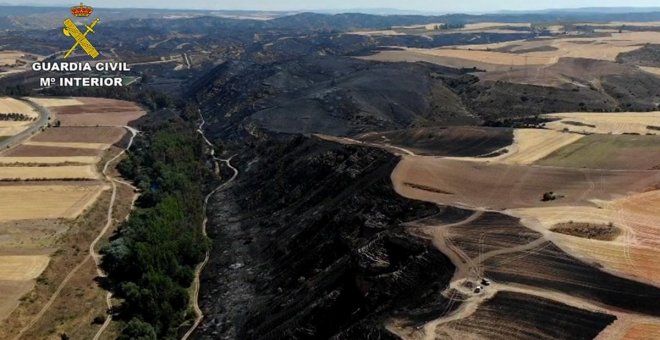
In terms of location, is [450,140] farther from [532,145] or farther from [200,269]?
[200,269]

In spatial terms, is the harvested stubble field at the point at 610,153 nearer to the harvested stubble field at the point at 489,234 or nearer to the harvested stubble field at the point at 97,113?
the harvested stubble field at the point at 489,234

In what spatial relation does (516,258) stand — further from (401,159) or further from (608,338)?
(401,159)

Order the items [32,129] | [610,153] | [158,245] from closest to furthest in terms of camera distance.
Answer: [158,245]
[610,153]
[32,129]

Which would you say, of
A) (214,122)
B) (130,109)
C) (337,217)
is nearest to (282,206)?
(337,217)

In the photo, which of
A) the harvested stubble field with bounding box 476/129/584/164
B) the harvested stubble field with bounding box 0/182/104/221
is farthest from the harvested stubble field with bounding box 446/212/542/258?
the harvested stubble field with bounding box 0/182/104/221

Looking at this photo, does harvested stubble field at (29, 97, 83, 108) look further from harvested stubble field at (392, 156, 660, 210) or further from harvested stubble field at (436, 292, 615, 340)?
harvested stubble field at (436, 292, 615, 340)

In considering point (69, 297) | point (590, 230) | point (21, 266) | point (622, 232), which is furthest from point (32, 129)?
point (622, 232)
